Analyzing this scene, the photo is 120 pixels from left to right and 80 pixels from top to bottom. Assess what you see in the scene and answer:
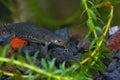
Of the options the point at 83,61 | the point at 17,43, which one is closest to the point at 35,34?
the point at 17,43

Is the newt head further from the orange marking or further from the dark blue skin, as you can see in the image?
the orange marking

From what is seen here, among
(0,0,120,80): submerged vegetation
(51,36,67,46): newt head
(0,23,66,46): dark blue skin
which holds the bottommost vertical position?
(0,0,120,80): submerged vegetation

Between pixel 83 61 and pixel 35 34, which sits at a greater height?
pixel 35 34

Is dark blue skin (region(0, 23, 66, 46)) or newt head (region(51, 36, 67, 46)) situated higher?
dark blue skin (region(0, 23, 66, 46))

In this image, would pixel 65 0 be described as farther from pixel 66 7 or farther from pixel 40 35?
pixel 40 35

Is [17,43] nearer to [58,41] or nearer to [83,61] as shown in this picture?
[58,41]

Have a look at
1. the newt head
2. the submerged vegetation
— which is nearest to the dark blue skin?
the newt head

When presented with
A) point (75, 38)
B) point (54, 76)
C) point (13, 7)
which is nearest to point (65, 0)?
point (13, 7)

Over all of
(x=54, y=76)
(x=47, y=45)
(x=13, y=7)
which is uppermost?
(x=13, y=7)

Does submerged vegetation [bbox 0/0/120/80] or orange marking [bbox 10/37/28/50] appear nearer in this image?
submerged vegetation [bbox 0/0/120/80]
